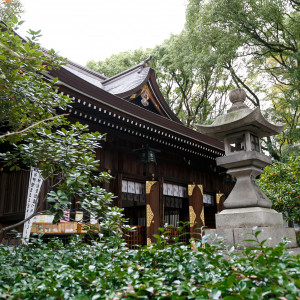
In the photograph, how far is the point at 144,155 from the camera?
29.7 feet

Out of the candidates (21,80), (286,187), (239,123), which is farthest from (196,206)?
(21,80)

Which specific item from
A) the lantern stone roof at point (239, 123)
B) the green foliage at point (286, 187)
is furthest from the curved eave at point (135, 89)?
the green foliage at point (286, 187)

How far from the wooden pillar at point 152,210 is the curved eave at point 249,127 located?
415 centimetres

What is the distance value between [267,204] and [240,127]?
1.36 metres

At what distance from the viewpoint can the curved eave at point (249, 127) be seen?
4918 mm

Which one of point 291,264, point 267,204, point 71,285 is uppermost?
point 267,204

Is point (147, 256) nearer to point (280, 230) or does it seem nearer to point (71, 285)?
point (71, 285)

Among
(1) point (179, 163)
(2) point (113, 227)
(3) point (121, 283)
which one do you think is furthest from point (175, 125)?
(3) point (121, 283)

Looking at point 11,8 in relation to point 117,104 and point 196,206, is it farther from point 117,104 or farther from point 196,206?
point 196,206

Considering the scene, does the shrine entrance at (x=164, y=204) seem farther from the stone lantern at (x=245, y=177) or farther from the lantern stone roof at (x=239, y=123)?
the lantern stone roof at (x=239, y=123)

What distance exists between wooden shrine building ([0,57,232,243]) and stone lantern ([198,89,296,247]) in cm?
271

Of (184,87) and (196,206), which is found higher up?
(184,87)

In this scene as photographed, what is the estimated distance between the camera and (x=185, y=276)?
214cm

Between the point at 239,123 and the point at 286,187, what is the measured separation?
185 inches
